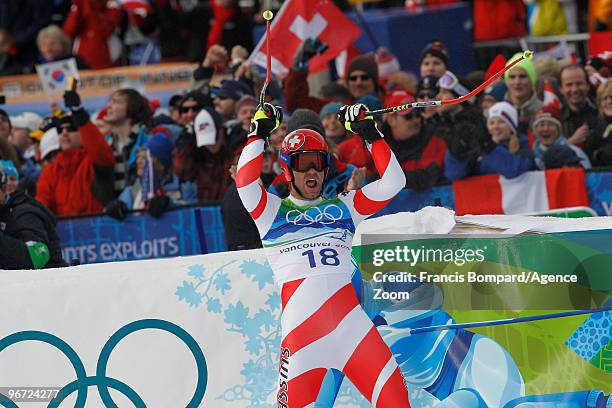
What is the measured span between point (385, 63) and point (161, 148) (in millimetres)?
2615

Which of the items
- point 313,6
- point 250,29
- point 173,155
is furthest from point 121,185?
point 250,29

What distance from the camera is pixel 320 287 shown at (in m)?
7.03

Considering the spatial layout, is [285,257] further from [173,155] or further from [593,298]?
[173,155]

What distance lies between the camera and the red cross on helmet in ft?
23.6

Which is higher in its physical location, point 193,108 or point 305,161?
point 193,108

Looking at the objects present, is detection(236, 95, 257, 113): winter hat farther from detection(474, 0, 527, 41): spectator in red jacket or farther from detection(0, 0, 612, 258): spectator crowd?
detection(474, 0, 527, 41): spectator in red jacket

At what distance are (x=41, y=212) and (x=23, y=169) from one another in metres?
2.93

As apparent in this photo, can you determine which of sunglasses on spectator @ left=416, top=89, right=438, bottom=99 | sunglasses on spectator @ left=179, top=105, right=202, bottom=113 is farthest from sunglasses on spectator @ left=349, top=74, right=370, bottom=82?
sunglasses on spectator @ left=179, top=105, right=202, bottom=113

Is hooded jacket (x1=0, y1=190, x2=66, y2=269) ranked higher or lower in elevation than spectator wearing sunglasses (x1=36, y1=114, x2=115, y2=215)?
lower

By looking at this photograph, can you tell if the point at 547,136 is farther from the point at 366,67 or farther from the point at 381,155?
the point at 381,155

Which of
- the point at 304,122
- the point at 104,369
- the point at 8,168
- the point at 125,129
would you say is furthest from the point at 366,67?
the point at 104,369

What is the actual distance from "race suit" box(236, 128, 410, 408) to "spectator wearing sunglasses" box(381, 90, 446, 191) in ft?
9.55

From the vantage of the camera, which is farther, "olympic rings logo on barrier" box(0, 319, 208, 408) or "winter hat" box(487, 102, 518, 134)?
"winter hat" box(487, 102, 518, 134)

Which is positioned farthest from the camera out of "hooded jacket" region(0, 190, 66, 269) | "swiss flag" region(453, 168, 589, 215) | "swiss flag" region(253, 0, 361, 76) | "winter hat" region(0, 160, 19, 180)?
"swiss flag" region(253, 0, 361, 76)
